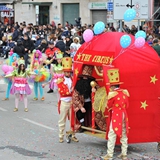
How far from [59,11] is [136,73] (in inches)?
1460

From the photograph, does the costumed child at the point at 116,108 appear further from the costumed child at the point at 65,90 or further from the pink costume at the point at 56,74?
the pink costume at the point at 56,74

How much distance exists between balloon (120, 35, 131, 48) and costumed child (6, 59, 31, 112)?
563cm

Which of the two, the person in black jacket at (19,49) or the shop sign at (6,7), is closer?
the person in black jacket at (19,49)

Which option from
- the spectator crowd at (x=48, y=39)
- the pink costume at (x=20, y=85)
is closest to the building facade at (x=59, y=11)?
the spectator crowd at (x=48, y=39)

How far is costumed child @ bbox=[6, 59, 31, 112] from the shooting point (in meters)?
13.7

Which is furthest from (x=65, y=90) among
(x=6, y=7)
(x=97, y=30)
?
(x=6, y=7)

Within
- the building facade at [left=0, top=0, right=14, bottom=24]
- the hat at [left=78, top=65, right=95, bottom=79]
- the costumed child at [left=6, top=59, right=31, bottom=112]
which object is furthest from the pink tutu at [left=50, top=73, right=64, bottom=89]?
the building facade at [left=0, top=0, right=14, bottom=24]

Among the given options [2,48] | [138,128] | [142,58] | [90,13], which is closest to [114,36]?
[142,58]

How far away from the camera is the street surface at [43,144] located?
9.02m

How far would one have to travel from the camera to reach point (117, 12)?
1875 centimetres

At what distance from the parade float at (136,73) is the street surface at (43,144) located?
0.43 meters

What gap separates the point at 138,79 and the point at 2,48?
22.7 m

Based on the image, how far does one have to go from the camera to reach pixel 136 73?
8680 millimetres

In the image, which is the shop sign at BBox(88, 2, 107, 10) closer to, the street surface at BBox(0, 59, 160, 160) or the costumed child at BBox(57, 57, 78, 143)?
the street surface at BBox(0, 59, 160, 160)
